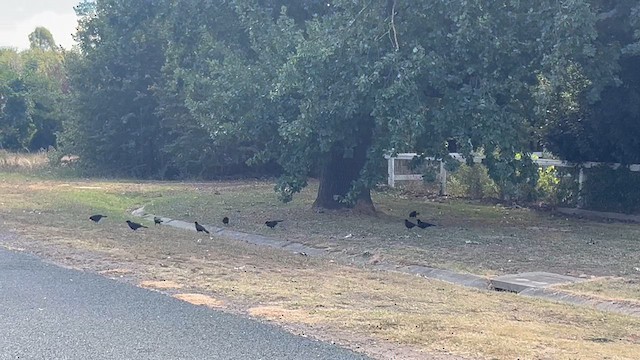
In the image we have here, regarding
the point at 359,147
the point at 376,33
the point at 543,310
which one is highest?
the point at 376,33

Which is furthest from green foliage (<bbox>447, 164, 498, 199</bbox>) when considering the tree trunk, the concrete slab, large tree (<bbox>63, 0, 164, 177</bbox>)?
large tree (<bbox>63, 0, 164, 177</bbox>)

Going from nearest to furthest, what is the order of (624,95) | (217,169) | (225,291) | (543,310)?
(543,310), (225,291), (624,95), (217,169)

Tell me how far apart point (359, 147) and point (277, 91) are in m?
3.83

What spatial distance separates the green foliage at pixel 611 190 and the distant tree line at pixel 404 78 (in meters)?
0.43

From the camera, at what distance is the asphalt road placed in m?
7.89

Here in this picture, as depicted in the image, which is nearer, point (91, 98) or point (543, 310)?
point (543, 310)

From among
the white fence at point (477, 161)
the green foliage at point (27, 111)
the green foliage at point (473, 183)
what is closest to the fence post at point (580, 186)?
the white fence at point (477, 161)

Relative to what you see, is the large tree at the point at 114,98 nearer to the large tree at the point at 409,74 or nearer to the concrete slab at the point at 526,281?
the large tree at the point at 409,74

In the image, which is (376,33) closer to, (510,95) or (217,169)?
(510,95)

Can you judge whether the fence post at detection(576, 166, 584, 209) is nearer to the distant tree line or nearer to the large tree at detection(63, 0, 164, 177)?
the distant tree line

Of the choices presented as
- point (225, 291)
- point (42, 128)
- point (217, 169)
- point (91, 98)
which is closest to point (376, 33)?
point (225, 291)

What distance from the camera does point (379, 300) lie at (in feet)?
35.7

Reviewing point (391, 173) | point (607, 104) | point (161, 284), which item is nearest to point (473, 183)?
point (391, 173)

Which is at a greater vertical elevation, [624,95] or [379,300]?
[624,95]
